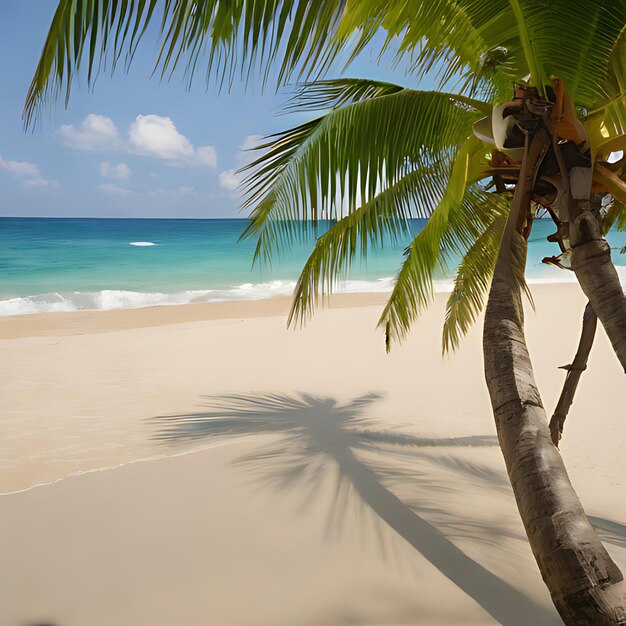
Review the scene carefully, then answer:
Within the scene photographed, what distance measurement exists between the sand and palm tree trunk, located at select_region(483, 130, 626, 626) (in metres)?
0.70

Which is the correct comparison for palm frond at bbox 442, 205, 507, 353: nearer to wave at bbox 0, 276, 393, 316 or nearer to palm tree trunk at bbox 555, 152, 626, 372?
palm tree trunk at bbox 555, 152, 626, 372

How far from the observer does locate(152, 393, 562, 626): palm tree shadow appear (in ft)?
8.44

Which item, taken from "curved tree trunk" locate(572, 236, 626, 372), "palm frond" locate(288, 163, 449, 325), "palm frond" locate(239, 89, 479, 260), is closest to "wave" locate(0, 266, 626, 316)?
"palm frond" locate(288, 163, 449, 325)

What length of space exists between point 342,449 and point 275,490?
1.08 metres

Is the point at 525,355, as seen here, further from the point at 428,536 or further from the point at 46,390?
the point at 46,390

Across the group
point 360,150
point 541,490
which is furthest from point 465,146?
point 541,490

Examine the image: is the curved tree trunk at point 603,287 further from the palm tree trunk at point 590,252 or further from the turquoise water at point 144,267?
the turquoise water at point 144,267

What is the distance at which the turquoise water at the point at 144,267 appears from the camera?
20.2m

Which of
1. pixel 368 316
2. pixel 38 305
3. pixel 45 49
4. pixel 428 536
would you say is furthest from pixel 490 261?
pixel 38 305

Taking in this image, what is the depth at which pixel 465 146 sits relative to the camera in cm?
351

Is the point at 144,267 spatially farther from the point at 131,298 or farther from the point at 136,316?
the point at 136,316

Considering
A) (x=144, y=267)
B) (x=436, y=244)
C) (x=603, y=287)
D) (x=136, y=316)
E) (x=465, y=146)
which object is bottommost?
(x=136, y=316)

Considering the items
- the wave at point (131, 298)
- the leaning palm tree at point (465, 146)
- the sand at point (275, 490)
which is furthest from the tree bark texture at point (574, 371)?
the wave at point (131, 298)

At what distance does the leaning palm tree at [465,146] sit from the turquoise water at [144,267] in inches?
411
